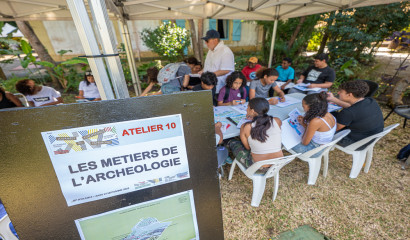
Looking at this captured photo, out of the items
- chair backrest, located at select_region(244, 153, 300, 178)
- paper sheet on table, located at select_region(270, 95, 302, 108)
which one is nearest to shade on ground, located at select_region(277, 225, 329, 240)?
chair backrest, located at select_region(244, 153, 300, 178)

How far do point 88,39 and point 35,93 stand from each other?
11.5 ft

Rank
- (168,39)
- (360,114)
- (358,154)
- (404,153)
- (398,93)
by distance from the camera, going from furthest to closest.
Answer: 1. (168,39)
2. (398,93)
3. (404,153)
4. (358,154)
5. (360,114)

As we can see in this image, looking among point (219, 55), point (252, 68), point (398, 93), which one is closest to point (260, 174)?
point (219, 55)

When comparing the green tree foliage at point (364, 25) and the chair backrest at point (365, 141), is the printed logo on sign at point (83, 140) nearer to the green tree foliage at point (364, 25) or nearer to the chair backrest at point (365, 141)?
the chair backrest at point (365, 141)

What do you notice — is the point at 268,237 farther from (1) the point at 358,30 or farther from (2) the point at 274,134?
(1) the point at 358,30

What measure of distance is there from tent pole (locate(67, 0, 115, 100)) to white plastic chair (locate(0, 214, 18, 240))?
1.42 m

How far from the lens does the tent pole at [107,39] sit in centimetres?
94

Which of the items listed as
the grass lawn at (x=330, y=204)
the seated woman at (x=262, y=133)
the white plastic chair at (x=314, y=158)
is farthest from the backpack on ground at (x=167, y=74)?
the white plastic chair at (x=314, y=158)

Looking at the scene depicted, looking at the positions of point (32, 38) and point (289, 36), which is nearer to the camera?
point (32, 38)

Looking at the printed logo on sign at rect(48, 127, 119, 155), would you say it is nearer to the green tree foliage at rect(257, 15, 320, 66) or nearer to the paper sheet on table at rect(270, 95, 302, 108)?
the paper sheet on table at rect(270, 95, 302, 108)

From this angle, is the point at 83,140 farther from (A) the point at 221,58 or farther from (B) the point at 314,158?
(A) the point at 221,58

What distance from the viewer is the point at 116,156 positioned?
2.51ft

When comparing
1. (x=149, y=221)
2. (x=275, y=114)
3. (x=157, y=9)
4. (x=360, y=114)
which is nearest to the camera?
(x=149, y=221)

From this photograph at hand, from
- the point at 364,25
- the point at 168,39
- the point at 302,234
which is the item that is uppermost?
the point at 168,39
